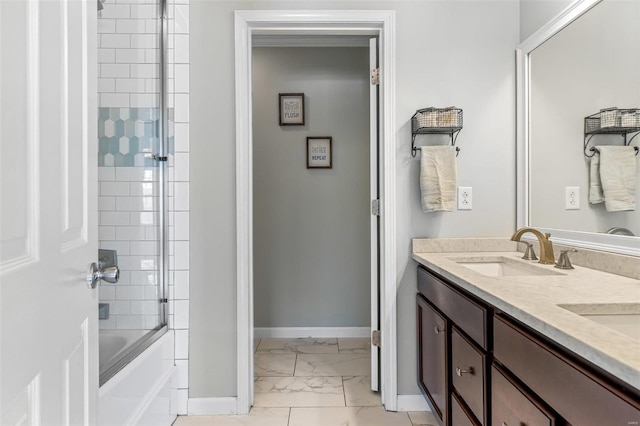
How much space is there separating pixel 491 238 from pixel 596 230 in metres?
0.53

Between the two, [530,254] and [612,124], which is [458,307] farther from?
[612,124]

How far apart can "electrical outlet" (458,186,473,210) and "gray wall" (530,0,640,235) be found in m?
0.29

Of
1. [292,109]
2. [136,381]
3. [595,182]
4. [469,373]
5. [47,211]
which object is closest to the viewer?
[47,211]

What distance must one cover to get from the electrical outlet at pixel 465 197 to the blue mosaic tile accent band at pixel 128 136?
1.53 m

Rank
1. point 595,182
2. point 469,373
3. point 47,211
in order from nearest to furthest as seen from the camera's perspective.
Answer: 1. point 47,211
2. point 469,373
3. point 595,182

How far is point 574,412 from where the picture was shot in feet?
2.49

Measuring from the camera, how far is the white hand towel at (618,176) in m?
1.30

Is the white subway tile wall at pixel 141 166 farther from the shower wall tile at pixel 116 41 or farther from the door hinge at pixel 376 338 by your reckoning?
the door hinge at pixel 376 338

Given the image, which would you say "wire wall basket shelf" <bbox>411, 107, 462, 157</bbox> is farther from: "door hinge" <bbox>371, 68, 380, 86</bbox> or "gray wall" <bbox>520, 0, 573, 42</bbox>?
"gray wall" <bbox>520, 0, 573, 42</bbox>

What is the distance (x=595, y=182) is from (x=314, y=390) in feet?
5.74

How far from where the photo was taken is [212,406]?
1974 millimetres

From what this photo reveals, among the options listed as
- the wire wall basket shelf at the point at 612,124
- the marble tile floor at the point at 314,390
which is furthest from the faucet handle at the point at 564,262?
the marble tile floor at the point at 314,390

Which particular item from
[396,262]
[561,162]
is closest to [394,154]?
[396,262]

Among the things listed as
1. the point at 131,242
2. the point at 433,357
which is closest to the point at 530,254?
the point at 433,357
